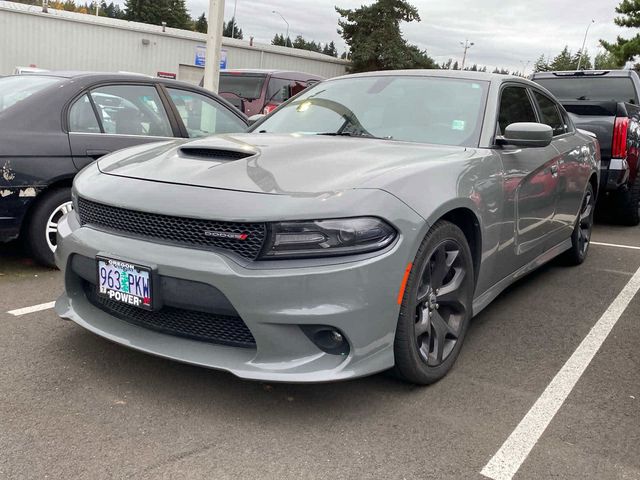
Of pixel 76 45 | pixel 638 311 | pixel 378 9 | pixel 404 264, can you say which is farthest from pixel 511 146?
pixel 378 9

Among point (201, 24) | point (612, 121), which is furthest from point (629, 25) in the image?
point (201, 24)

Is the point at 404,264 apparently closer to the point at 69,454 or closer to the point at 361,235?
the point at 361,235

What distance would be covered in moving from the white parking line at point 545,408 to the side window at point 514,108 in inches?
52.9

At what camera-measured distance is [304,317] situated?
234 centimetres

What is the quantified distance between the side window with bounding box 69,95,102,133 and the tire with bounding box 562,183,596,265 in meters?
3.79

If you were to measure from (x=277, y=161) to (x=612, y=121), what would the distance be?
5.21 metres

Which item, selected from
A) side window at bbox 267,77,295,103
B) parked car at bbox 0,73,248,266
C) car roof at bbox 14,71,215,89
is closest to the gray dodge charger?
parked car at bbox 0,73,248,266

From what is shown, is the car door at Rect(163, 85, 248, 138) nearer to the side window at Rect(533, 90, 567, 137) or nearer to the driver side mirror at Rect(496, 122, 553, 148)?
the side window at Rect(533, 90, 567, 137)

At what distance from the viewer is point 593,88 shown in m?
8.34

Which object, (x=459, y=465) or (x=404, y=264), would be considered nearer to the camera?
(x=459, y=465)

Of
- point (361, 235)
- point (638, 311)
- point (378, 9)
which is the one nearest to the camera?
point (361, 235)

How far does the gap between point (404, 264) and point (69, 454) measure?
56.1 inches

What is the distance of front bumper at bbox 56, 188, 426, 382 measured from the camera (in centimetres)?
234

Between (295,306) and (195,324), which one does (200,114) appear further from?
(295,306)
